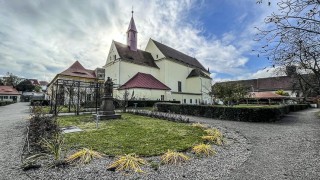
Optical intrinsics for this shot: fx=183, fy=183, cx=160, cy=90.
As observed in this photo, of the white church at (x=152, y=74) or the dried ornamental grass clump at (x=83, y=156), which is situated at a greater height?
the white church at (x=152, y=74)

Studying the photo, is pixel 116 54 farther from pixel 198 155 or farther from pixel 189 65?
pixel 198 155

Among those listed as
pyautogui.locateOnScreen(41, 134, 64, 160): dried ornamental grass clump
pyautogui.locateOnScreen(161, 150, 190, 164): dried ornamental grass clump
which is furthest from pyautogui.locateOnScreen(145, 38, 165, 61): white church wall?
pyautogui.locateOnScreen(161, 150, 190, 164): dried ornamental grass clump

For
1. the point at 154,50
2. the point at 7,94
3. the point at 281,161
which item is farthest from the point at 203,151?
the point at 7,94

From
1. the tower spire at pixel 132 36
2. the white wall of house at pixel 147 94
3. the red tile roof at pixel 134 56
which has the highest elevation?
the tower spire at pixel 132 36

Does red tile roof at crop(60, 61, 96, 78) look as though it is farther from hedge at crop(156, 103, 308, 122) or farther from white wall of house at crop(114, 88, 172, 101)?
hedge at crop(156, 103, 308, 122)

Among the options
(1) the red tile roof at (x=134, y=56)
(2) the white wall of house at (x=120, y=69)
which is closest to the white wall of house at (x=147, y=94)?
(2) the white wall of house at (x=120, y=69)

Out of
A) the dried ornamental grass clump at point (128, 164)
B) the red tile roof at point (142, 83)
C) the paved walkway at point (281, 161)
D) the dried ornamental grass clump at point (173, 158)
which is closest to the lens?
the paved walkway at point (281, 161)

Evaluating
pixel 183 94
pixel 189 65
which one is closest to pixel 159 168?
pixel 183 94

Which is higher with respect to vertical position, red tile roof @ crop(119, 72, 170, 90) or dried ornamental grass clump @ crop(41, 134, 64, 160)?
red tile roof @ crop(119, 72, 170, 90)

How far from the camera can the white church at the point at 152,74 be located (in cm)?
2922

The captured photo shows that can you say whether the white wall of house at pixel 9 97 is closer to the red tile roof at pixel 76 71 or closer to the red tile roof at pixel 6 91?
the red tile roof at pixel 6 91

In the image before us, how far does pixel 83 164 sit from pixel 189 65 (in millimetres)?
38767

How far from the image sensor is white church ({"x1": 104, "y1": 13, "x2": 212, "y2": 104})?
29219mm

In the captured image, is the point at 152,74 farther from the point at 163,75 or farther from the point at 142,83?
the point at 142,83
